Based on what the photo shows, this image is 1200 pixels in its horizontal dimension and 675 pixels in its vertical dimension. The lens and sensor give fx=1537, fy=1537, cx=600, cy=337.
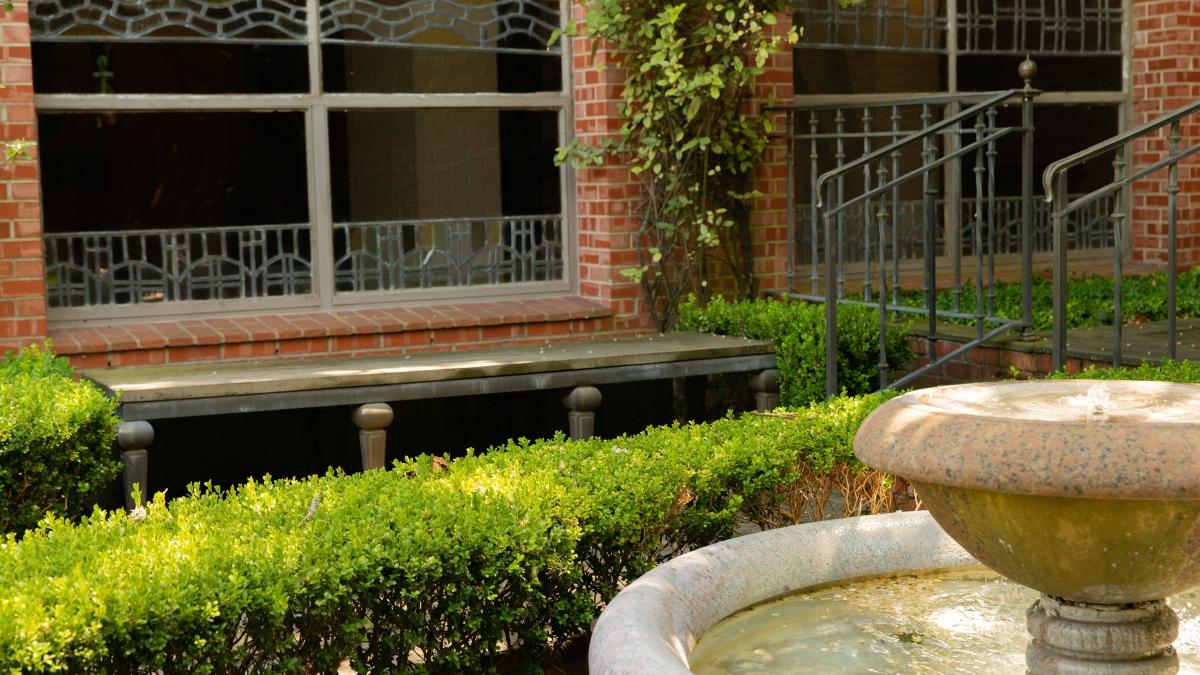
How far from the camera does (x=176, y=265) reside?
25.3ft

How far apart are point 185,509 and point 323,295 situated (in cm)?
397

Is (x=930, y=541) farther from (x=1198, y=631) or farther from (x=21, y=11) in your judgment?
(x=21, y=11)

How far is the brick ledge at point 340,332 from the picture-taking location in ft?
24.2

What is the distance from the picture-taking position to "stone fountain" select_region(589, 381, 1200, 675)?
295 cm

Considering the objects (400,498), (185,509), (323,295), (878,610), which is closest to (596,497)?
(400,498)

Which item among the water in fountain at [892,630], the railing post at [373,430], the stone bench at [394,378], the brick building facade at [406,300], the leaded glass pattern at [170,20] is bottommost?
the water in fountain at [892,630]

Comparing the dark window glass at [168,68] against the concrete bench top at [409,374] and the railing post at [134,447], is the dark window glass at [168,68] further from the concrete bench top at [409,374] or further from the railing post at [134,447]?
the railing post at [134,447]

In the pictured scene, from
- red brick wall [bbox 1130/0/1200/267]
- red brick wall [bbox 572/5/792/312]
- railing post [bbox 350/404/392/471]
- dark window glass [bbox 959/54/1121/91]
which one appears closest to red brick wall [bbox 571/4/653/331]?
red brick wall [bbox 572/5/792/312]

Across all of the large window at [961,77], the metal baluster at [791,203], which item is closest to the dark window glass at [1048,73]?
the large window at [961,77]

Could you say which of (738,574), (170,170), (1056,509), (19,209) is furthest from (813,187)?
(1056,509)

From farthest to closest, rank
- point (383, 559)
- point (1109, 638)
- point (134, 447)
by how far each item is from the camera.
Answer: point (134, 447) < point (383, 559) < point (1109, 638)

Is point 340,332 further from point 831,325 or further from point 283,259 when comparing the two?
point 831,325

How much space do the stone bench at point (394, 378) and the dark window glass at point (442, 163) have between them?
916 mm

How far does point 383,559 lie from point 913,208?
20.1 ft
